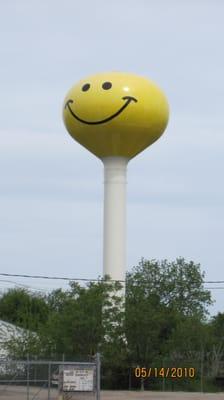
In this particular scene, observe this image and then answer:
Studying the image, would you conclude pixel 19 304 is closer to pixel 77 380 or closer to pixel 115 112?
pixel 115 112

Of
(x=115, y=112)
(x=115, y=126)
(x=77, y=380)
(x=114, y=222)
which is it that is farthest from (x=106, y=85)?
(x=77, y=380)

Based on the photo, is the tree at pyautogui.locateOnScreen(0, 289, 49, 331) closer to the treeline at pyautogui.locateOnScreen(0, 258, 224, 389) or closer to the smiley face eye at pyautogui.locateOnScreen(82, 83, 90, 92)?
the treeline at pyautogui.locateOnScreen(0, 258, 224, 389)

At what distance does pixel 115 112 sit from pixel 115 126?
72 centimetres

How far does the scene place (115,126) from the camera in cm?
4172

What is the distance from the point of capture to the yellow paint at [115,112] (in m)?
41.4

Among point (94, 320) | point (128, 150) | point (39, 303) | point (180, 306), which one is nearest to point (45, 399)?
point (94, 320)

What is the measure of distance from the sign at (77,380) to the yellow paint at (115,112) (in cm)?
1738

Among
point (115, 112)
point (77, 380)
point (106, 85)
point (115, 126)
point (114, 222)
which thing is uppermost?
point (106, 85)

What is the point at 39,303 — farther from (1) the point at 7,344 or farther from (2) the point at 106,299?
(2) the point at 106,299

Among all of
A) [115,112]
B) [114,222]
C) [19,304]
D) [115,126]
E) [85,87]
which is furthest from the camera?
[19,304]

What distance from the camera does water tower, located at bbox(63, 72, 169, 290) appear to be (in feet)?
136

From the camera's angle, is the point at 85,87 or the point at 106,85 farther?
the point at 85,87

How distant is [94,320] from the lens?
42.0 meters

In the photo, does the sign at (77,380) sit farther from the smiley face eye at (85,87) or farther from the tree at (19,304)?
the tree at (19,304)
